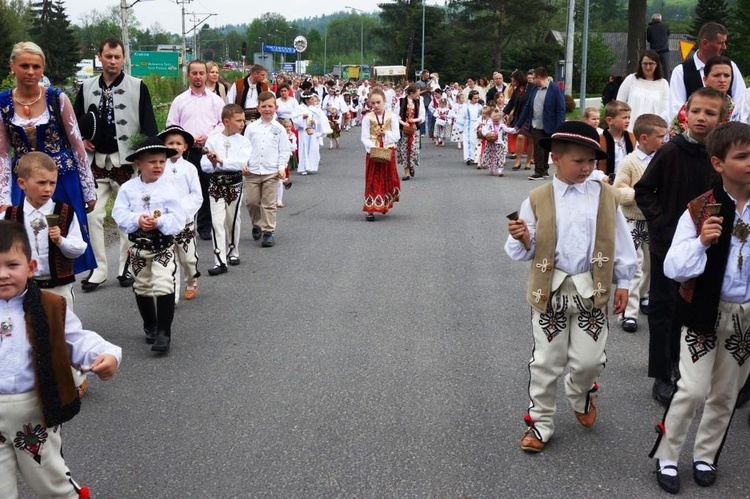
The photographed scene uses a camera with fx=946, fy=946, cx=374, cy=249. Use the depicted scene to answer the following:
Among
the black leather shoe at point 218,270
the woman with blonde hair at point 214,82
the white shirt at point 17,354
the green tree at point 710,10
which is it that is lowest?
the black leather shoe at point 218,270

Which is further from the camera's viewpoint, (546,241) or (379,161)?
(379,161)

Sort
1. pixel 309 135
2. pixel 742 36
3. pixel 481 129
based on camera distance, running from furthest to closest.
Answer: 1. pixel 742 36
2. pixel 309 135
3. pixel 481 129

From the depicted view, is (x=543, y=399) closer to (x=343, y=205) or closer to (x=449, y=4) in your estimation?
(x=343, y=205)

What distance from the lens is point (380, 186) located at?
44.9 ft

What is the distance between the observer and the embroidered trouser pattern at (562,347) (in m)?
5.09

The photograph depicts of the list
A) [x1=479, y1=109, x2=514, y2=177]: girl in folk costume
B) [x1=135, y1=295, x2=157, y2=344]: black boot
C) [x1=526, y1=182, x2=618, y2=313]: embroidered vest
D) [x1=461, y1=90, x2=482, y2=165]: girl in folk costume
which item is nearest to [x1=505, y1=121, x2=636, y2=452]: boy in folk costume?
[x1=526, y1=182, x2=618, y2=313]: embroidered vest

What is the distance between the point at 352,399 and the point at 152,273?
1988 millimetres

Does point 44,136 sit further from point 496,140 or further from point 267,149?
point 496,140

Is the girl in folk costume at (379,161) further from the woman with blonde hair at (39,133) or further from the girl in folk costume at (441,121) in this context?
the girl in folk costume at (441,121)

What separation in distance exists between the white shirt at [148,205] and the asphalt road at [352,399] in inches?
37.4

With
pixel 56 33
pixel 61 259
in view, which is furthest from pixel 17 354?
pixel 56 33

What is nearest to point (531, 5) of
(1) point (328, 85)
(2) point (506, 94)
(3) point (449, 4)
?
(3) point (449, 4)

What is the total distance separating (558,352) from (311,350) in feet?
7.97

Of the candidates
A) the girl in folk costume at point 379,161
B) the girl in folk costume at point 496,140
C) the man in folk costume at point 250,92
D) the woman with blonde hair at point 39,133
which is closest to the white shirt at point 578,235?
the woman with blonde hair at point 39,133
